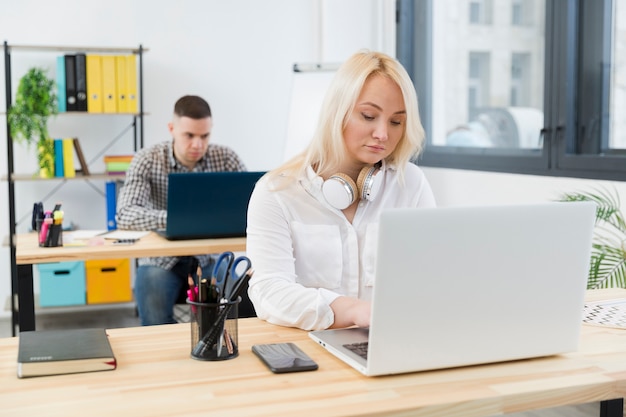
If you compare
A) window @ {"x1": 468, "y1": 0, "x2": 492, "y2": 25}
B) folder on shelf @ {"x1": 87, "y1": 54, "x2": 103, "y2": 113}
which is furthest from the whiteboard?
folder on shelf @ {"x1": 87, "y1": 54, "x2": 103, "y2": 113}

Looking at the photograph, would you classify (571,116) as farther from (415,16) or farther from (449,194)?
(415,16)

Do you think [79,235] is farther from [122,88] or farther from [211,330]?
[211,330]

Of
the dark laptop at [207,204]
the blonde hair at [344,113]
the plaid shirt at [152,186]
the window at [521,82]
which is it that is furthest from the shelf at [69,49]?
the blonde hair at [344,113]

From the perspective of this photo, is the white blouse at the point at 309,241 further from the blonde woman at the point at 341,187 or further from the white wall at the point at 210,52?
the white wall at the point at 210,52

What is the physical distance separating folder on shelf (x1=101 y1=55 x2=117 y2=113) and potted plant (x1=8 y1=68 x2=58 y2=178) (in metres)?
0.28

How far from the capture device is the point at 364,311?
1.56 m

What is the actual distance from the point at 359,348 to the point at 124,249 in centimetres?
161

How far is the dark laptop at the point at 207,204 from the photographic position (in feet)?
9.38

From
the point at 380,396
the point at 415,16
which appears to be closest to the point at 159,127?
the point at 415,16

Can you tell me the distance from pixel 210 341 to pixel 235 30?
4017 millimetres

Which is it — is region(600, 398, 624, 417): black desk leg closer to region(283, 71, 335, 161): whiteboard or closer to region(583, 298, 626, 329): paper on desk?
region(583, 298, 626, 329): paper on desk

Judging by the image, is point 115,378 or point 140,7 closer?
point 115,378

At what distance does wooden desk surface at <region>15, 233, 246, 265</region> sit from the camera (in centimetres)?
275

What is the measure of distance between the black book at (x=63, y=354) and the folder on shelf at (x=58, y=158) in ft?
10.8
